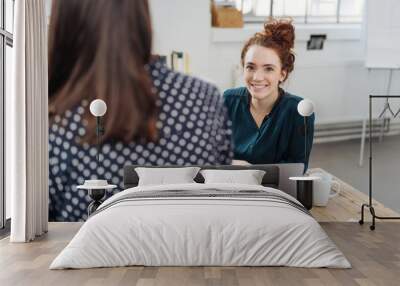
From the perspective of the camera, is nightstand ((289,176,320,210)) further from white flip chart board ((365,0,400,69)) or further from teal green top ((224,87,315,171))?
white flip chart board ((365,0,400,69))

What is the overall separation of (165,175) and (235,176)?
66 cm

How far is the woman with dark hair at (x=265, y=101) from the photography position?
5594 mm

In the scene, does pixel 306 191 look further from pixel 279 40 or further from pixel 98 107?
pixel 98 107

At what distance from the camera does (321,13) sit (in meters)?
A: 5.64

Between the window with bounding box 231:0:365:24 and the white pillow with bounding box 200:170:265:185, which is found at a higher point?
the window with bounding box 231:0:365:24

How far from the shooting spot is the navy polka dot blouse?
220 inches

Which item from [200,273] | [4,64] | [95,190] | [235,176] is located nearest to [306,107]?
[235,176]

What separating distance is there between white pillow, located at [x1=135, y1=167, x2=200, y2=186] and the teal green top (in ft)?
1.77

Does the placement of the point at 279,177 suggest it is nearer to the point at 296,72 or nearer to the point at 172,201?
the point at 296,72

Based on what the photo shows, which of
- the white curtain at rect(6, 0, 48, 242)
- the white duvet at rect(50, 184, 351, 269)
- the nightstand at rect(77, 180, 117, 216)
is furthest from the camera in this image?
the nightstand at rect(77, 180, 117, 216)

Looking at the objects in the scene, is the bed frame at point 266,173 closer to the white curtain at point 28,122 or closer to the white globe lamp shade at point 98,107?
the white globe lamp shade at point 98,107

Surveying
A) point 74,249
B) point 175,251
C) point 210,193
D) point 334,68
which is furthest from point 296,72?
point 74,249

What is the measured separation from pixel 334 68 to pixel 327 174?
1.07m

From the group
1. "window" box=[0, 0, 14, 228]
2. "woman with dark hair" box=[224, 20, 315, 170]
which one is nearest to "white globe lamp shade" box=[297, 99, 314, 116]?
"woman with dark hair" box=[224, 20, 315, 170]
